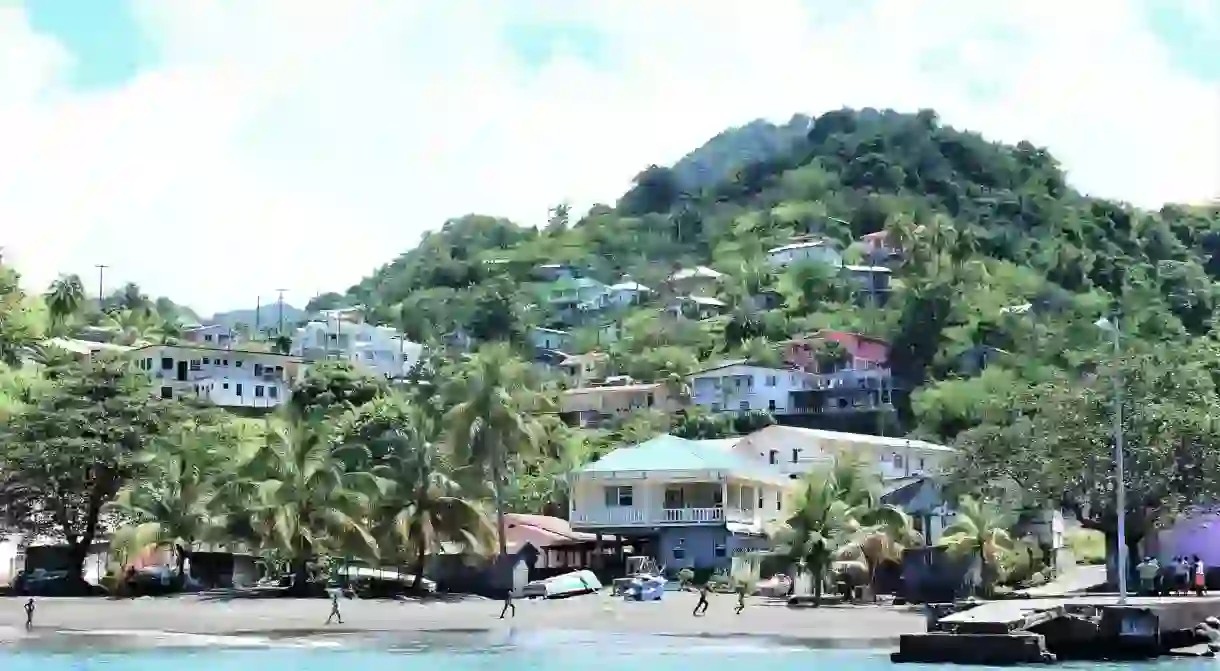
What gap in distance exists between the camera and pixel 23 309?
2454 inches

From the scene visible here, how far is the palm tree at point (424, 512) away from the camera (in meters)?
56.1

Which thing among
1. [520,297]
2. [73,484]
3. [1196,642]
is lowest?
[1196,642]

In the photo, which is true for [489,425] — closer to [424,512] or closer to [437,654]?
[424,512]

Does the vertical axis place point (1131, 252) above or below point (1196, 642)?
above

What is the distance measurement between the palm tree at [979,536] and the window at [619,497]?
17580 millimetres

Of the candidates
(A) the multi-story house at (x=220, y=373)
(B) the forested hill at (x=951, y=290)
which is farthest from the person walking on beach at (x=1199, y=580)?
(A) the multi-story house at (x=220, y=373)

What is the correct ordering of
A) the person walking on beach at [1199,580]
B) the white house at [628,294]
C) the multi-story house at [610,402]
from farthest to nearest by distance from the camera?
the white house at [628,294], the multi-story house at [610,402], the person walking on beach at [1199,580]

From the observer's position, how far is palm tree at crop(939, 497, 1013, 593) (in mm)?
52438

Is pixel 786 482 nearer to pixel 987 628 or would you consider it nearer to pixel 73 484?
pixel 73 484

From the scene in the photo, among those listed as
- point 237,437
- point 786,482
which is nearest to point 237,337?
point 237,437

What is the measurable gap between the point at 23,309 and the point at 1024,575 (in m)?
36.0

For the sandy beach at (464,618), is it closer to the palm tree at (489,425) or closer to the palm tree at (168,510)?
the palm tree at (168,510)

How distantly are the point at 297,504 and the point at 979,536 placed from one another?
21.4 metres

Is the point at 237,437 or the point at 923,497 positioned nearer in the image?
the point at 923,497
